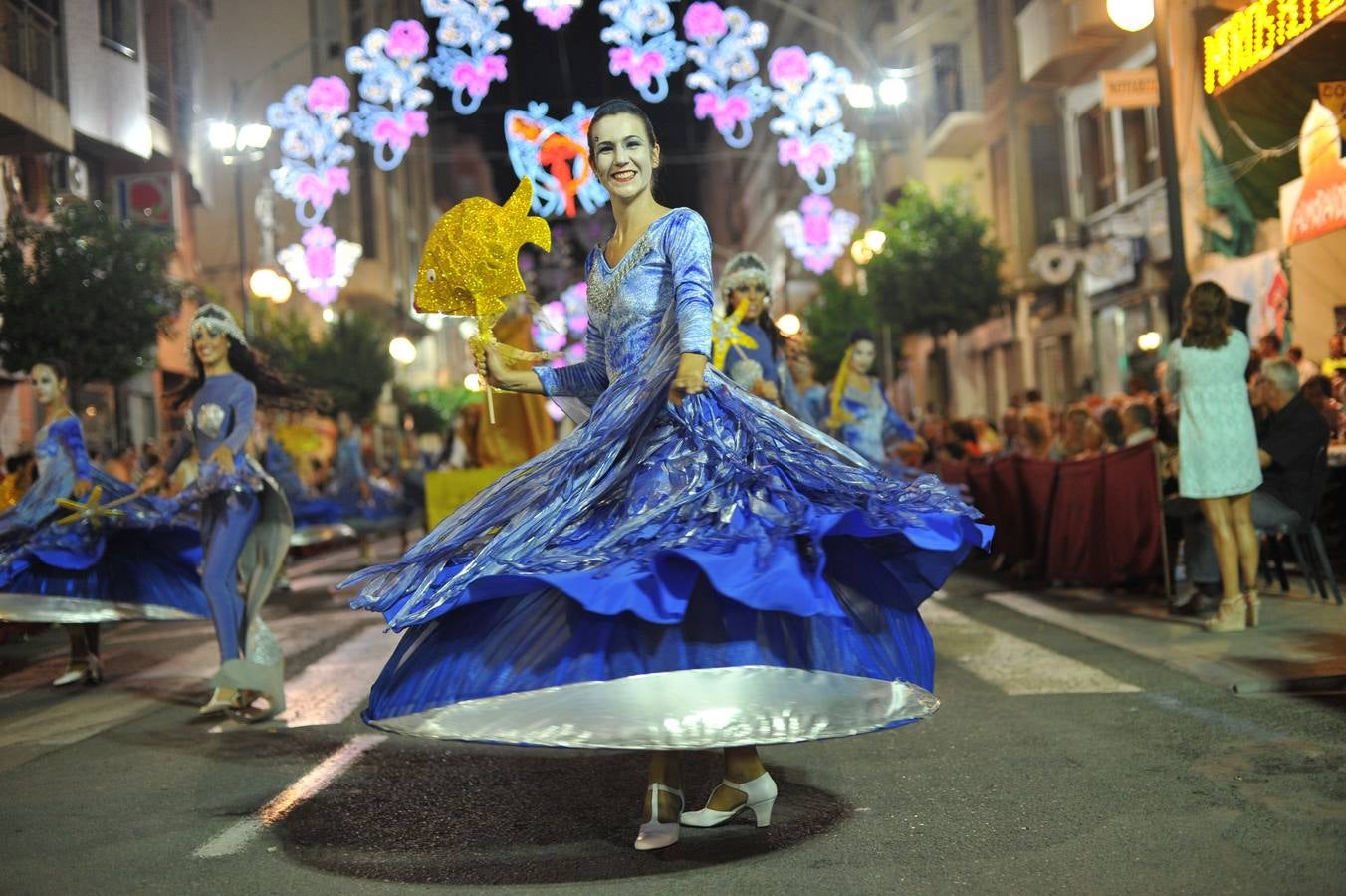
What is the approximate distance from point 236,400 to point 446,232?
3.24 meters

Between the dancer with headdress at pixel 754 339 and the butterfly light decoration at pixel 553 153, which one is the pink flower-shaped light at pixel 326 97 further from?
the dancer with headdress at pixel 754 339

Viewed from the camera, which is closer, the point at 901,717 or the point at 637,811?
the point at 901,717

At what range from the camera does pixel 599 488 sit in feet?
15.7

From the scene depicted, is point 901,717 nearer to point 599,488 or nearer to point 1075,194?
point 599,488

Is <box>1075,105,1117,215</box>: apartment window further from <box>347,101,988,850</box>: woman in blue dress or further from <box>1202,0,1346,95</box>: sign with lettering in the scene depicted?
<box>347,101,988,850</box>: woman in blue dress

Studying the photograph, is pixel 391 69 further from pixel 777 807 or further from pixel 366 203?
pixel 366 203

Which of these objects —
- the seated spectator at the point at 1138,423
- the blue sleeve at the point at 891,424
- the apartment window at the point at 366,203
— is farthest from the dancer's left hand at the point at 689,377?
the apartment window at the point at 366,203

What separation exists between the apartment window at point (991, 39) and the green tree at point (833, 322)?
8.75 meters

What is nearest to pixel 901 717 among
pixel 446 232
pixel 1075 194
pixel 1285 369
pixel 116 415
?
pixel 446 232

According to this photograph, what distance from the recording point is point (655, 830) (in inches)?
190

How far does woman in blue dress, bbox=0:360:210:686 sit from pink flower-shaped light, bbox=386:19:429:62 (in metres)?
9.98

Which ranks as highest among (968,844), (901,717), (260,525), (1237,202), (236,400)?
(1237,202)

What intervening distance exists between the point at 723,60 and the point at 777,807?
1474 cm

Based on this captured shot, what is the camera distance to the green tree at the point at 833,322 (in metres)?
42.9
